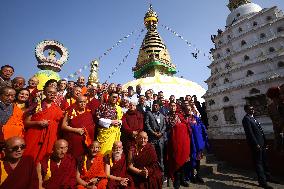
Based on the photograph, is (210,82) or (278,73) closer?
(278,73)

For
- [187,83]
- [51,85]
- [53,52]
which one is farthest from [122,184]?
[187,83]

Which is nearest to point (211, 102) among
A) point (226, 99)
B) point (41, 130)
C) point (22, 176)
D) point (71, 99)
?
point (226, 99)

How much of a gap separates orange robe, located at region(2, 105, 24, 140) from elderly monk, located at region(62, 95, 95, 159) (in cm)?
84

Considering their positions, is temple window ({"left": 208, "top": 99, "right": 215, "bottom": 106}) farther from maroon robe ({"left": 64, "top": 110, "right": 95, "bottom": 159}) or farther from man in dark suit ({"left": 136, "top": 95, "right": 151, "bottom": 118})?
maroon robe ({"left": 64, "top": 110, "right": 95, "bottom": 159})

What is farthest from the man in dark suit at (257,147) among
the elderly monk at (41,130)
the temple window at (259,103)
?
the temple window at (259,103)

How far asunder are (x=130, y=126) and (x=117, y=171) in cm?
147

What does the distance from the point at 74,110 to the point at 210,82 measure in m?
17.4

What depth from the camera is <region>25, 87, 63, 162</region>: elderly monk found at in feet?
14.9

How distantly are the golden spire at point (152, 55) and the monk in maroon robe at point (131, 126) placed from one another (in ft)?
79.2

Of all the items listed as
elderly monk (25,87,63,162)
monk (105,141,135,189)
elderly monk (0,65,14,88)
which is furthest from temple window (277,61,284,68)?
elderly monk (0,65,14,88)

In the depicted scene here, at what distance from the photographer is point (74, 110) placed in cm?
529

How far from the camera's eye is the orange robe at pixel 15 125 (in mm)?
4293

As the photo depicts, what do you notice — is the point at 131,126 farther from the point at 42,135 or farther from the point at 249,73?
the point at 249,73

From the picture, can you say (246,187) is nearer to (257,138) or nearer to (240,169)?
(257,138)
